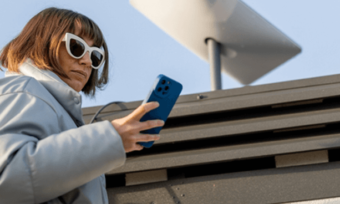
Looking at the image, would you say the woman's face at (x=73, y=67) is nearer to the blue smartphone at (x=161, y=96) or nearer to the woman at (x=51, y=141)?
the woman at (x=51, y=141)

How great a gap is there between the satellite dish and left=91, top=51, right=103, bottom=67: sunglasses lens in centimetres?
344

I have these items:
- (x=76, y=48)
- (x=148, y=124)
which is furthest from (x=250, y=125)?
(x=148, y=124)

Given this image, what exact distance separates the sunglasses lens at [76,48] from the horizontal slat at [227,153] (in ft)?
3.04

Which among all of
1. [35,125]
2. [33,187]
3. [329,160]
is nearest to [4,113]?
[35,125]

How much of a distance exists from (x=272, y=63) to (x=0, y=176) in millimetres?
4810

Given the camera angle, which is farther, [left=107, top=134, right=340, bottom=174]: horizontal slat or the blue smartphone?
[left=107, top=134, right=340, bottom=174]: horizontal slat

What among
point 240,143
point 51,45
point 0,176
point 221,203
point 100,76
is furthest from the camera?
point 240,143

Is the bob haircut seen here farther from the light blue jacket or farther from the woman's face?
the light blue jacket

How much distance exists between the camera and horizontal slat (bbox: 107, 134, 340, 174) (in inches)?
74.1

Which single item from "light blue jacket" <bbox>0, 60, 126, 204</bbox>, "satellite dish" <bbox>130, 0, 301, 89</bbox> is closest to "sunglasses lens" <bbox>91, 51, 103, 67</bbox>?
"light blue jacket" <bbox>0, 60, 126, 204</bbox>

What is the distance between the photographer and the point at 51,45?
1180 millimetres

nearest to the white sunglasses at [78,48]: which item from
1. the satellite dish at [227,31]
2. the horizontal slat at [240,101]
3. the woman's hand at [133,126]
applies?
the woman's hand at [133,126]

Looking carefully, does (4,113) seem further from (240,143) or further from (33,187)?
(240,143)

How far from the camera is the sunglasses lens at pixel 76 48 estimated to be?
3.88 feet
